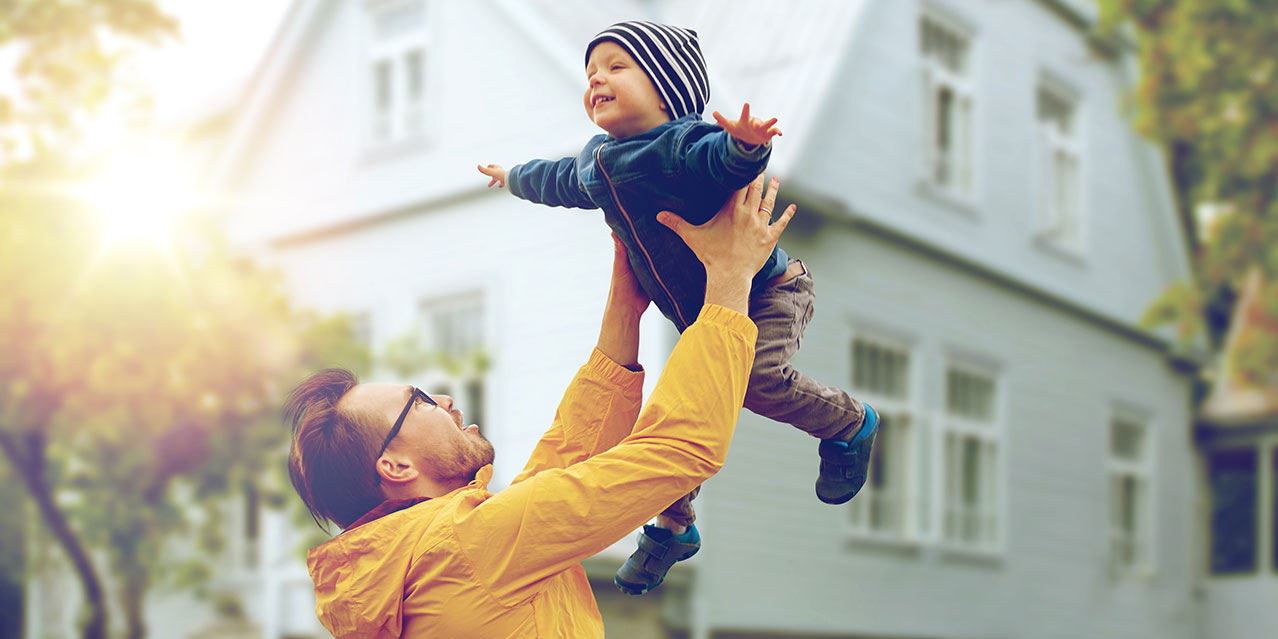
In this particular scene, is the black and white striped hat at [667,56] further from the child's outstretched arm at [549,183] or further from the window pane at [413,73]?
the window pane at [413,73]

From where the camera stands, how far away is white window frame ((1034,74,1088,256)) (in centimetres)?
1551

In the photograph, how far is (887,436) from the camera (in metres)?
13.2

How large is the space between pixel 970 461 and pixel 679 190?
40.9ft

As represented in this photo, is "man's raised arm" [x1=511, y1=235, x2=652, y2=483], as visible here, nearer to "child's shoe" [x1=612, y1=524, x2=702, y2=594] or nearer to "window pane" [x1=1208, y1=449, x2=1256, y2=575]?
"child's shoe" [x1=612, y1=524, x2=702, y2=594]

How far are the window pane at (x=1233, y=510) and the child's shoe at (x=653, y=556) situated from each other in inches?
669

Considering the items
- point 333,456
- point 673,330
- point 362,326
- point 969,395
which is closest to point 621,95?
point 333,456

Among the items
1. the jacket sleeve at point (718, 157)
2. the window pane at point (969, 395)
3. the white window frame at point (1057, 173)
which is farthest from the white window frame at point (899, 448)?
the jacket sleeve at point (718, 157)

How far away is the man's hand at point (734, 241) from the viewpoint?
218cm

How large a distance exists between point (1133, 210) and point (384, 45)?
8.67 m

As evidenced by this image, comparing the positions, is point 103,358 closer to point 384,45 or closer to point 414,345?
point 414,345

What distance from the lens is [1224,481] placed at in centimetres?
1823

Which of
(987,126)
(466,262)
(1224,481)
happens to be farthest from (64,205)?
(1224,481)

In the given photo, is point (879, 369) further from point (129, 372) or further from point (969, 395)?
point (129, 372)

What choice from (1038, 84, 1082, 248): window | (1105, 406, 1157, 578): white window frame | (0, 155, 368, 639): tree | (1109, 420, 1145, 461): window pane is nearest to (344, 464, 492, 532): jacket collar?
(0, 155, 368, 639): tree
